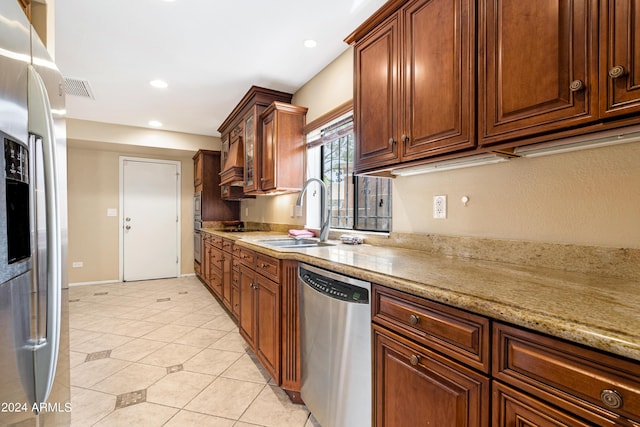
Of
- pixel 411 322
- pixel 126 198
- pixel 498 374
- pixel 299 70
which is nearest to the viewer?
pixel 498 374

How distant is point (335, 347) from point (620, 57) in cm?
140

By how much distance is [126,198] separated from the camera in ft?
16.4

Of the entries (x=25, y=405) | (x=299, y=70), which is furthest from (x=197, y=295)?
(x=25, y=405)

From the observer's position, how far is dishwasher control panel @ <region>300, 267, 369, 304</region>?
121 centimetres

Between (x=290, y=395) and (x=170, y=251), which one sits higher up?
(x=170, y=251)

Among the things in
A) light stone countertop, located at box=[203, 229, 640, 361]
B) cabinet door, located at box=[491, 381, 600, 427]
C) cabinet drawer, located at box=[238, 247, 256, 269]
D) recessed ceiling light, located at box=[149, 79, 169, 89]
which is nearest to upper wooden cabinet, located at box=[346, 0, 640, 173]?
light stone countertop, located at box=[203, 229, 640, 361]

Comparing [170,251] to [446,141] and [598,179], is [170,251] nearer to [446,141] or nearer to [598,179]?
[446,141]

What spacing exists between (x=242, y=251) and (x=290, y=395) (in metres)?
1.17

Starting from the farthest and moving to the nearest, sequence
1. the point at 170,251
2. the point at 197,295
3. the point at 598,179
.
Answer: the point at 170,251
the point at 197,295
the point at 598,179

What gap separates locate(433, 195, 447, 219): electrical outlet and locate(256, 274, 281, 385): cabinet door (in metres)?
1.03

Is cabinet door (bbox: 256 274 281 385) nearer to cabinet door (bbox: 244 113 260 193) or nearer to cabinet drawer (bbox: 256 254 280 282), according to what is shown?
cabinet drawer (bbox: 256 254 280 282)

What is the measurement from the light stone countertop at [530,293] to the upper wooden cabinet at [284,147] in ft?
5.61

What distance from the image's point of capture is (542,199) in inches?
48.1

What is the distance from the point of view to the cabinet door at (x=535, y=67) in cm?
87
